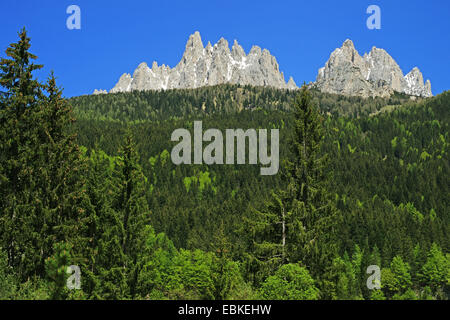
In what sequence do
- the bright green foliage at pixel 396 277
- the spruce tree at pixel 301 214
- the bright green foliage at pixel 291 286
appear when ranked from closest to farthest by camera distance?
the bright green foliage at pixel 291 286 < the spruce tree at pixel 301 214 < the bright green foliage at pixel 396 277

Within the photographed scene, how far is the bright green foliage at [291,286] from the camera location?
2427cm

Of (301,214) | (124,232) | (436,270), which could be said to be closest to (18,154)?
(124,232)

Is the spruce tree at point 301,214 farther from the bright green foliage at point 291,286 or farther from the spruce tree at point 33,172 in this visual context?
the spruce tree at point 33,172

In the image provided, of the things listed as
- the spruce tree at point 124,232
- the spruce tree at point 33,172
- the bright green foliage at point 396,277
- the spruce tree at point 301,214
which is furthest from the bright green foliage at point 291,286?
the bright green foliage at point 396,277

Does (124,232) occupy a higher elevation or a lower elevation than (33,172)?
lower

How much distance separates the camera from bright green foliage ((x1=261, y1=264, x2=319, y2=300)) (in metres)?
24.3

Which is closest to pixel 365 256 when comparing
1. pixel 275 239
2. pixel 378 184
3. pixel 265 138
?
pixel 275 239

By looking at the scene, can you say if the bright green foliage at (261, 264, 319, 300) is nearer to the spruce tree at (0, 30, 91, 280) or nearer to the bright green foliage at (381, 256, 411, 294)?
the spruce tree at (0, 30, 91, 280)

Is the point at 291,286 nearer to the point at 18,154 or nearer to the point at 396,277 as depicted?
Result: the point at 18,154

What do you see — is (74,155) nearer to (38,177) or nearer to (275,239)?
(38,177)

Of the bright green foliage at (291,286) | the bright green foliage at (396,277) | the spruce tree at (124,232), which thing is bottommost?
the bright green foliage at (396,277)

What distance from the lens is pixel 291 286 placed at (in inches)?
972

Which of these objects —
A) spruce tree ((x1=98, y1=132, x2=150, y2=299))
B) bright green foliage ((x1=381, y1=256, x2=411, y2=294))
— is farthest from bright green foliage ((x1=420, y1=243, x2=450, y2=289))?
spruce tree ((x1=98, y1=132, x2=150, y2=299))

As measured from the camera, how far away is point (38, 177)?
1043 inches
